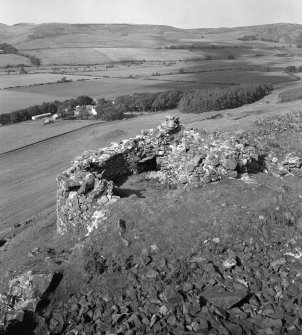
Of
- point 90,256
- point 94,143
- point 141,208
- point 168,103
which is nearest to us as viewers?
point 90,256

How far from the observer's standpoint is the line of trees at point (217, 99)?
58.8m

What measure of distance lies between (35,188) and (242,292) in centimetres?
2259

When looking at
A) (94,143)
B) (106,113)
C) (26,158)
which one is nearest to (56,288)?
(26,158)

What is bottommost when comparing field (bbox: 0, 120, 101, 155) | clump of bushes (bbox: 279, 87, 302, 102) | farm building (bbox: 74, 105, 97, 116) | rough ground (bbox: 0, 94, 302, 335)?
field (bbox: 0, 120, 101, 155)

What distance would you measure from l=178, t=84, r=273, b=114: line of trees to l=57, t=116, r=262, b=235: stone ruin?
37889 millimetres

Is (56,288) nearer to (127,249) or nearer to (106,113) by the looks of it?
(127,249)

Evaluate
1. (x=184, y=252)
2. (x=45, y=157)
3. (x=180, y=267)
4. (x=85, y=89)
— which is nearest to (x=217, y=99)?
(x=45, y=157)

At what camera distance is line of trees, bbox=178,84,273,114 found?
58.8 meters

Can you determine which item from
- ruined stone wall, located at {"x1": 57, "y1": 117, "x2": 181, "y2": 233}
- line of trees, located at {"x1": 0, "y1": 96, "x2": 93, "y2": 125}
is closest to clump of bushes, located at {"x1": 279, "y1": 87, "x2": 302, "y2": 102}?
line of trees, located at {"x1": 0, "y1": 96, "x2": 93, "y2": 125}

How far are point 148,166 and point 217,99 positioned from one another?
1682 inches

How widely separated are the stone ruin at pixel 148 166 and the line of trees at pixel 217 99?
37889 mm

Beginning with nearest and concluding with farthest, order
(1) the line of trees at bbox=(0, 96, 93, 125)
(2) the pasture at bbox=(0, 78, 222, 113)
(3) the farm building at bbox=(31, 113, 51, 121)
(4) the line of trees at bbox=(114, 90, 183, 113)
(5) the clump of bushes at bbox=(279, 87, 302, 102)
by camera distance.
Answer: (1) the line of trees at bbox=(0, 96, 93, 125)
(3) the farm building at bbox=(31, 113, 51, 121)
(5) the clump of bushes at bbox=(279, 87, 302, 102)
(4) the line of trees at bbox=(114, 90, 183, 113)
(2) the pasture at bbox=(0, 78, 222, 113)

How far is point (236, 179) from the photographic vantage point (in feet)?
53.3

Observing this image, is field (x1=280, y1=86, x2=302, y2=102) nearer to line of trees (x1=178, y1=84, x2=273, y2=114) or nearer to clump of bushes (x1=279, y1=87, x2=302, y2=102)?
clump of bushes (x1=279, y1=87, x2=302, y2=102)
